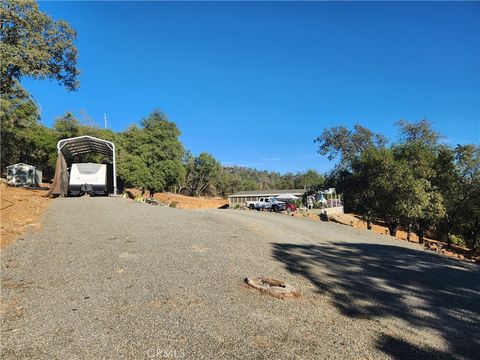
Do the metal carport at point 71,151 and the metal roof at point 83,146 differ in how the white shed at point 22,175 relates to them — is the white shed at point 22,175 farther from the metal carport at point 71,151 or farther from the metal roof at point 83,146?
the metal roof at point 83,146

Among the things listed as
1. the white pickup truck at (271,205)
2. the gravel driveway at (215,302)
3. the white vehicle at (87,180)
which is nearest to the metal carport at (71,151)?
the white vehicle at (87,180)

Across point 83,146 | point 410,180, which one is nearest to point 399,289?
point 410,180

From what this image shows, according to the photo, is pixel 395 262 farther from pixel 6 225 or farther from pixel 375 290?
pixel 6 225

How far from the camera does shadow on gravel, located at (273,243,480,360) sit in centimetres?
536

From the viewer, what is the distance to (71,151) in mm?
27062

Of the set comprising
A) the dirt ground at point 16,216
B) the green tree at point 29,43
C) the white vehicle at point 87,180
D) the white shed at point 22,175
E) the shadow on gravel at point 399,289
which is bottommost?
the shadow on gravel at point 399,289

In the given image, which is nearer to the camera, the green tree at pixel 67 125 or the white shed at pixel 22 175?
the white shed at pixel 22 175

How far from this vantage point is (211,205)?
60.0m

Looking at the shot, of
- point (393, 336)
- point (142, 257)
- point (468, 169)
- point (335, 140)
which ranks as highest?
point (335, 140)

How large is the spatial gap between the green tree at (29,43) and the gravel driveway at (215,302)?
1164 centimetres

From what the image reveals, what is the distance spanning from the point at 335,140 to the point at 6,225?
3108cm

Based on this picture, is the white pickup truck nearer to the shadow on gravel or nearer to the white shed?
the white shed

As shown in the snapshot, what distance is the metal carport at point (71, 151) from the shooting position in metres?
22.7

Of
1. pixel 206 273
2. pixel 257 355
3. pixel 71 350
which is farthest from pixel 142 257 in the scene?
pixel 257 355
